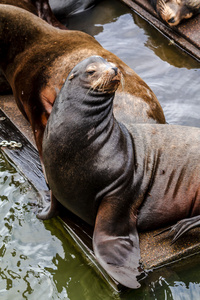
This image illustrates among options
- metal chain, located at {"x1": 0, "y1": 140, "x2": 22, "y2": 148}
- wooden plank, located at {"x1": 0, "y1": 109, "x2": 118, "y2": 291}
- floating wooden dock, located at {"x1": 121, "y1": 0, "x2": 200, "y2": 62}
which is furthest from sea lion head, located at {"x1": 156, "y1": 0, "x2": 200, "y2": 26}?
metal chain, located at {"x1": 0, "y1": 140, "x2": 22, "y2": 148}

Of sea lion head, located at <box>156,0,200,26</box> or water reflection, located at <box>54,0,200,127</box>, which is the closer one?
water reflection, located at <box>54,0,200,127</box>

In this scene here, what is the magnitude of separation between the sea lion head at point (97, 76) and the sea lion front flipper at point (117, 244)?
84 centimetres

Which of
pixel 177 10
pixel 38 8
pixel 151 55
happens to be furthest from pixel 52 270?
pixel 177 10

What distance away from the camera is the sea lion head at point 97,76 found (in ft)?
12.7

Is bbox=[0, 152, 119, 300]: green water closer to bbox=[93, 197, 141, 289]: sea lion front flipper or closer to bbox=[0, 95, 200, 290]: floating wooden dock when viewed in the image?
bbox=[0, 95, 200, 290]: floating wooden dock

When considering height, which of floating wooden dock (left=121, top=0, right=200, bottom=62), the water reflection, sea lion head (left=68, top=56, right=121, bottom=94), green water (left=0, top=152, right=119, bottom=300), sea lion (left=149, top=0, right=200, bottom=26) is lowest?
green water (left=0, top=152, right=119, bottom=300)

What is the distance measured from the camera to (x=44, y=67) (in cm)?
531

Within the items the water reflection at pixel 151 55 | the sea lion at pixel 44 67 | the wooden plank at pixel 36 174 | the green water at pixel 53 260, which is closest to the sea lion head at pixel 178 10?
the water reflection at pixel 151 55

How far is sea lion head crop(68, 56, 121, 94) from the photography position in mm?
3867

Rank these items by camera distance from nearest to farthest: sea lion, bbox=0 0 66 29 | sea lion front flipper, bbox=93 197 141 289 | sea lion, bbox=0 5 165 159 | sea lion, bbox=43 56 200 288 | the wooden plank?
sea lion front flipper, bbox=93 197 141 289 < sea lion, bbox=43 56 200 288 < the wooden plank < sea lion, bbox=0 5 165 159 < sea lion, bbox=0 0 66 29

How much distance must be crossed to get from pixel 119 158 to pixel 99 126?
280 millimetres

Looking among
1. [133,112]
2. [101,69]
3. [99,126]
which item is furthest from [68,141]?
[133,112]

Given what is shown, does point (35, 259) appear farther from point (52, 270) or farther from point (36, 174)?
point (36, 174)

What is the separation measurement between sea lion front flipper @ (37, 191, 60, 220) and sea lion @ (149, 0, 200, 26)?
12.1 feet
